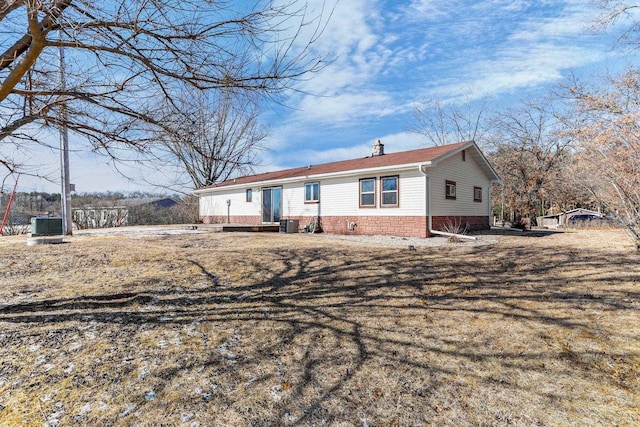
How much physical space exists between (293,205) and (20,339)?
515 inches

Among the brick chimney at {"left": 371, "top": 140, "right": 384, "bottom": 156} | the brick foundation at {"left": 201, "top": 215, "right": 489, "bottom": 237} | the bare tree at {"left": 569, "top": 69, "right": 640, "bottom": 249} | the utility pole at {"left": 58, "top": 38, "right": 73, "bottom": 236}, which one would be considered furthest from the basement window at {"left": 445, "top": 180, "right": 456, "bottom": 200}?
the utility pole at {"left": 58, "top": 38, "right": 73, "bottom": 236}

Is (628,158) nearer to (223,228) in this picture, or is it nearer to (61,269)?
(61,269)

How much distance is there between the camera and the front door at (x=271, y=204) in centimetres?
1683

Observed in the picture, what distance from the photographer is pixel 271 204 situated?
56.6ft

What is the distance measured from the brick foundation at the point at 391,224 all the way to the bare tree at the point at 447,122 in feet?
49.6

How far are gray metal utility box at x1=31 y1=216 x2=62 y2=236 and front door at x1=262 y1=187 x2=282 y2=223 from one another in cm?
927

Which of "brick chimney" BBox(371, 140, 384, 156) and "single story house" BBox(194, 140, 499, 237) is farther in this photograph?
"brick chimney" BBox(371, 140, 384, 156)

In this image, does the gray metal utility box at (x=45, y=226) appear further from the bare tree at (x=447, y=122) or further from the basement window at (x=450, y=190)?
the bare tree at (x=447, y=122)

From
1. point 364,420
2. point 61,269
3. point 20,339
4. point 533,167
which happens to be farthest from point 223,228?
point 533,167

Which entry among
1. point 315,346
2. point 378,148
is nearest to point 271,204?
point 378,148

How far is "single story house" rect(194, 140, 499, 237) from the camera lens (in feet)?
37.6

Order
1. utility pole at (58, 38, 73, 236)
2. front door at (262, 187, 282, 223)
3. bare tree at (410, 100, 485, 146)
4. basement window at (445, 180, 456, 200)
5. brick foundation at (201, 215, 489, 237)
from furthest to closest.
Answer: bare tree at (410, 100, 485, 146) < front door at (262, 187, 282, 223) < basement window at (445, 180, 456, 200) < brick foundation at (201, 215, 489, 237) < utility pole at (58, 38, 73, 236)

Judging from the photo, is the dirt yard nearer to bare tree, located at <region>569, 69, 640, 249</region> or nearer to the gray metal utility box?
bare tree, located at <region>569, 69, 640, 249</region>

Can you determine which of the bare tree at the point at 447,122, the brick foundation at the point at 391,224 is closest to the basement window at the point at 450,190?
the brick foundation at the point at 391,224
